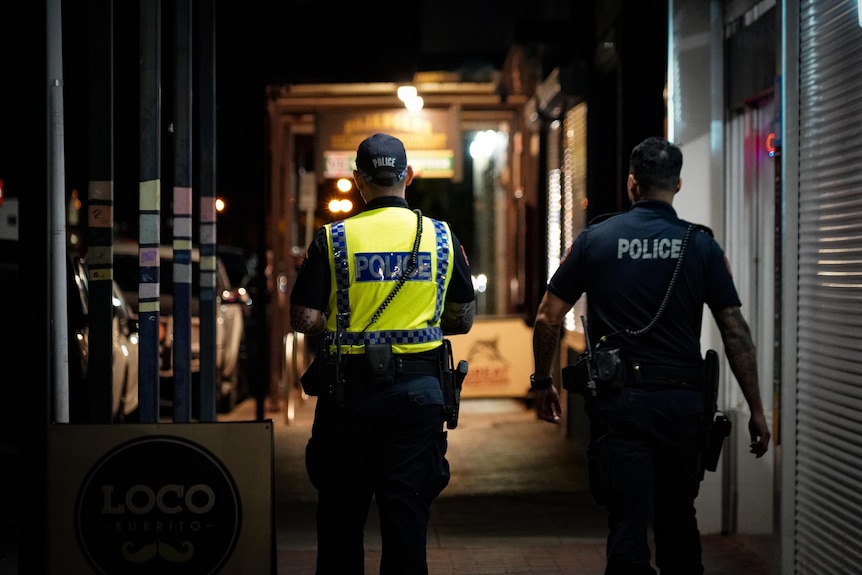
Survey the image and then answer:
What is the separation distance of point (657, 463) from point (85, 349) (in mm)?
5596

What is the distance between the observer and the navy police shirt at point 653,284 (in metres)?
4.95

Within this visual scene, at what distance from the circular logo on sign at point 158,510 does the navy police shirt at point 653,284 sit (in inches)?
63.7

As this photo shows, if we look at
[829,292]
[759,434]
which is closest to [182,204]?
[759,434]

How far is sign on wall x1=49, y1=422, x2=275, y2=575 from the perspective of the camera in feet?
15.1

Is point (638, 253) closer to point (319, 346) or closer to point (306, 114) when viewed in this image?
point (319, 346)

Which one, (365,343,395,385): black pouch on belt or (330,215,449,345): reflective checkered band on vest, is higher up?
(330,215,449,345): reflective checkered band on vest

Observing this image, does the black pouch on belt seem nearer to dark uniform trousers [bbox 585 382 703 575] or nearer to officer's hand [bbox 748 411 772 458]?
dark uniform trousers [bbox 585 382 703 575]

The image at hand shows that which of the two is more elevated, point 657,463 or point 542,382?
point 542,382

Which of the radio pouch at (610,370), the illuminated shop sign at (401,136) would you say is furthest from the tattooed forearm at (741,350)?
the illuminated shop sign at (401,136)

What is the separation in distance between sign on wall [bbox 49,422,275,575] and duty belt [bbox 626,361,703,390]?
1405 millimetres

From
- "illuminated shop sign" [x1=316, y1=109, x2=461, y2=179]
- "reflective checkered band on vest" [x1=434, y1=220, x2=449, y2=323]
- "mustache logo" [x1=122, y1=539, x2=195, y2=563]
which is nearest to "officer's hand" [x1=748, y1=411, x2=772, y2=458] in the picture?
"reflective checkered band on vest" [x1=434, y1=220, x2=449, y2=323]

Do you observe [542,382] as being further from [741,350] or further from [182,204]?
[182,204]

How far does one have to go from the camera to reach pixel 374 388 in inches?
186

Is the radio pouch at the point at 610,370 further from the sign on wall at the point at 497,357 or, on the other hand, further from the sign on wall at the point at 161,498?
the sign on wall at the point at 497,357
